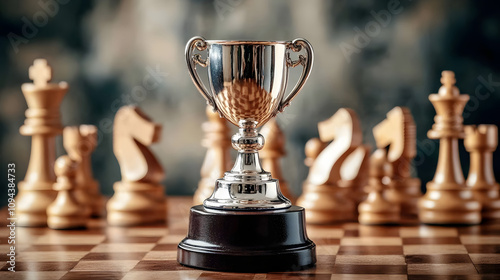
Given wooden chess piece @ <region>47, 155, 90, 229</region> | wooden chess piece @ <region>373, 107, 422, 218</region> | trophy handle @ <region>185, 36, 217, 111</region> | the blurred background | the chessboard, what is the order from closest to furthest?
the chessboard → trophy handle @ <region>185, 36, 217, 111</region> → wooden chess piece @ <region>47, 155, 90, 229</region> → wooden chess piece @ <region>373, 107, 422, 218</region> → the blurred background

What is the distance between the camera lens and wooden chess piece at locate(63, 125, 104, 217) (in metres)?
2.20

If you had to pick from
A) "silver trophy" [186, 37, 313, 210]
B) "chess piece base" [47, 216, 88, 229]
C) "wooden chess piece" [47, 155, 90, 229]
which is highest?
"silver trophy" [186, 37, 313, 210]

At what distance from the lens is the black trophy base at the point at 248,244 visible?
1.54m

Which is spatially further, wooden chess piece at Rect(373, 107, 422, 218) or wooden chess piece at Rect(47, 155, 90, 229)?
wooden chess piece at Rect(373, 107, 422, 218)

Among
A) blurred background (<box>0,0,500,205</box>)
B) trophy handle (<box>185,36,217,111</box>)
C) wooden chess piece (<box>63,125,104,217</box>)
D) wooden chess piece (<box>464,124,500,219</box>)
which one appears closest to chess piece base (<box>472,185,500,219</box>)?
wooden chess piece (<box>464,124,500,219</box>)

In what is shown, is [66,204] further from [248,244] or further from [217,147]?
[248,244]

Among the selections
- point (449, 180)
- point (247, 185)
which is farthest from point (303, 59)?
point (449, 180)

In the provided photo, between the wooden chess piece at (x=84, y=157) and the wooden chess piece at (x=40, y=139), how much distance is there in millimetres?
45

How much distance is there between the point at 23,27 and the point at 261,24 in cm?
80

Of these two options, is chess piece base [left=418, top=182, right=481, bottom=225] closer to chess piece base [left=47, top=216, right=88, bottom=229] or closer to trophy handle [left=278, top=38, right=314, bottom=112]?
trophy handle [left=278, top=38, right=314, bottom=112]

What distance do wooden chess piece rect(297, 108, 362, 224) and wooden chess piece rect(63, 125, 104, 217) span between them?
0.59 m

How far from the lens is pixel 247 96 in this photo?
160 cm

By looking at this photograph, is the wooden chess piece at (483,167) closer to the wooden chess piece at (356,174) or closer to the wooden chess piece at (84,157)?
the wooden chess piece at (356,174)

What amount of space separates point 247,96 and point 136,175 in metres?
0.67
